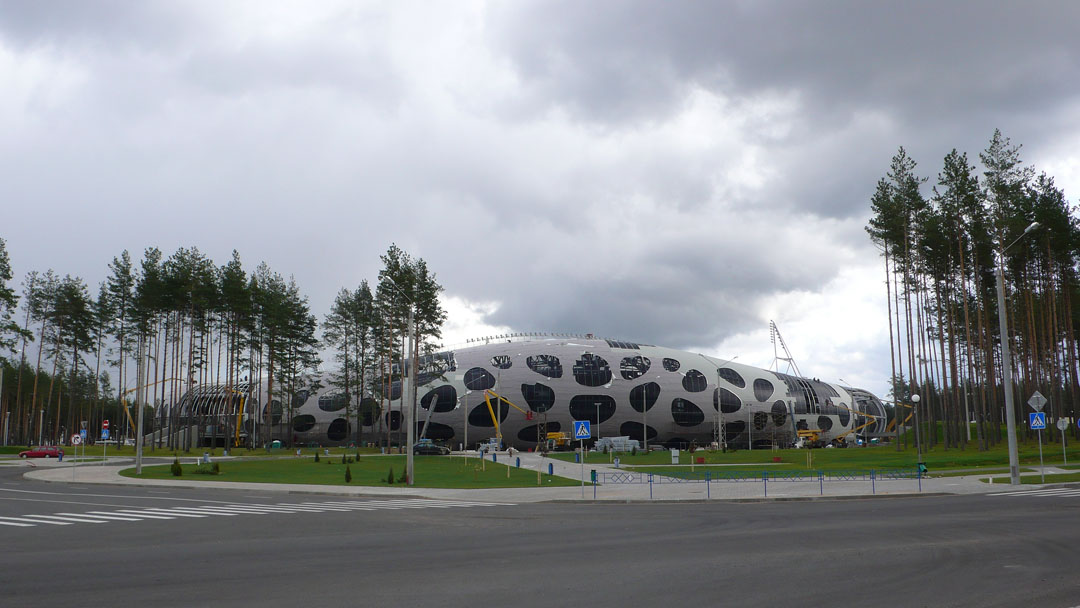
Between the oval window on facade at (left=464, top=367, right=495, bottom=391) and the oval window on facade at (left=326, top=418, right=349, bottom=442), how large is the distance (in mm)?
18689

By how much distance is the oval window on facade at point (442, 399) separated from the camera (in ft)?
348

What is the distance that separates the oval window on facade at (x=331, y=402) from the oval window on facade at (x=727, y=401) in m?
54.6

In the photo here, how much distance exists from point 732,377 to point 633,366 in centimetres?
1605

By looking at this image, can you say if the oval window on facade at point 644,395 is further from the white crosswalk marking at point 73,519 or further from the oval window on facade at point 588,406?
the white crosswalk marking at point 73,519

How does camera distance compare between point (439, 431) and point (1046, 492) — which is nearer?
point (1046, 492)

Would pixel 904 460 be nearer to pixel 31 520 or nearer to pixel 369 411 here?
pixel 31 520

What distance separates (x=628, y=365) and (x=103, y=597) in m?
103

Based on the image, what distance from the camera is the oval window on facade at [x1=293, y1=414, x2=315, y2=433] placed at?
356ft

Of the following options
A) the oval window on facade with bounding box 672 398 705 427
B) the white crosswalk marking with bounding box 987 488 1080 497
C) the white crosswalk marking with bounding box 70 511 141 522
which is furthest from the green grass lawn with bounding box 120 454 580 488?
the oval window on facade with bounding box 672 398 705 427

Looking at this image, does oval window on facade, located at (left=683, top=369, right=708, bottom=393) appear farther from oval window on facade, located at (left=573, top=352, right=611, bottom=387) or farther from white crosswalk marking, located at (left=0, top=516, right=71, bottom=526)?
white crosswalk marking, located at (left=0, top=516, right=71, bottom=526)

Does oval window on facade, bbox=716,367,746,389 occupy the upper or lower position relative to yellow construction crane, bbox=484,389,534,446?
upper

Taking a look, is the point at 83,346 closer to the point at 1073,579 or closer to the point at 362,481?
the point at 362,481

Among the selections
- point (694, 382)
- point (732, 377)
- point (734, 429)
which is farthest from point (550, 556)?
point (732, 377)

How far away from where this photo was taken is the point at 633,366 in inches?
4402
